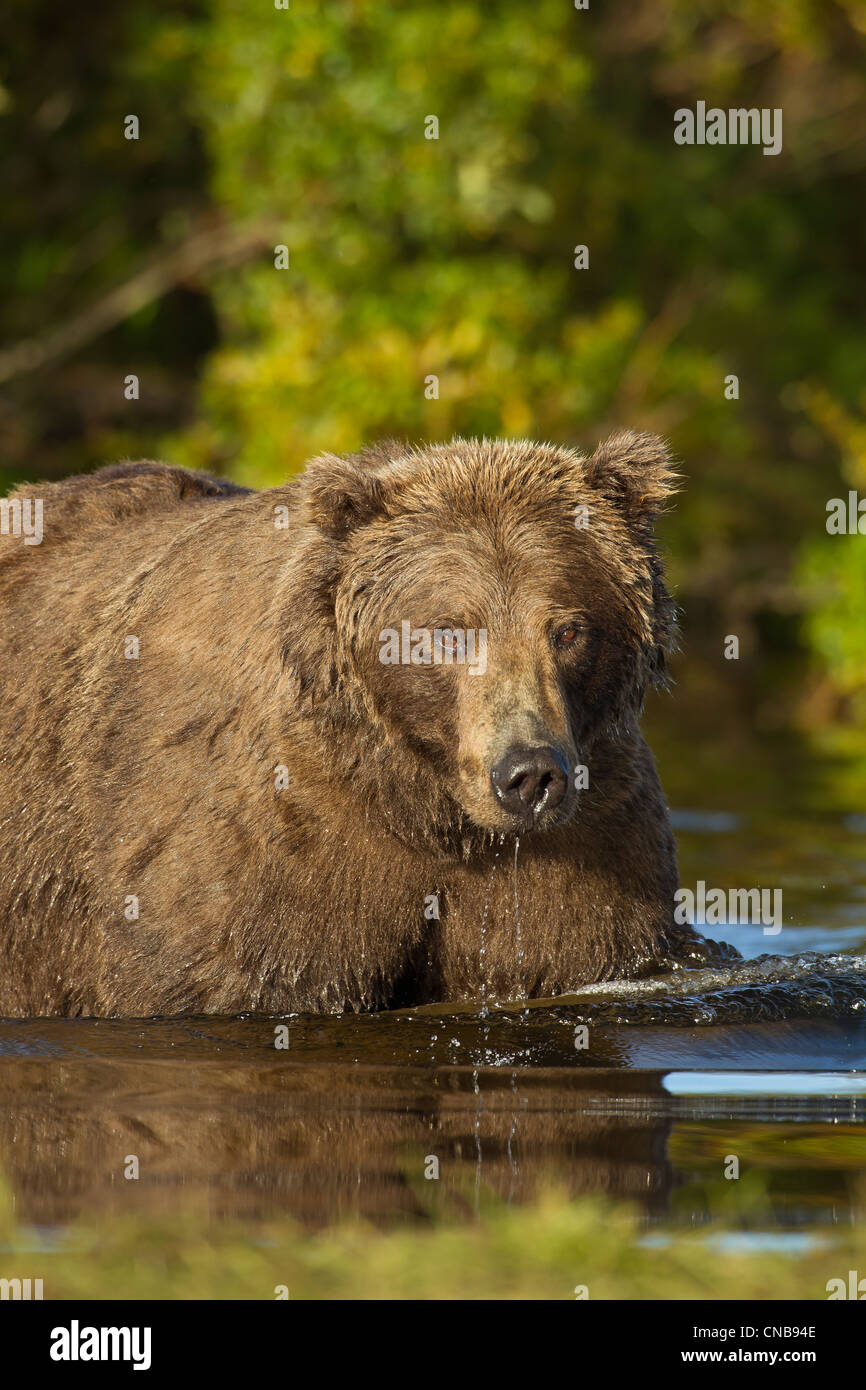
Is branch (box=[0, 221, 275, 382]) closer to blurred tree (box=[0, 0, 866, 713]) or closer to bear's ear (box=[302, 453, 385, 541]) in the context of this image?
blurred tree (box=[0, 0, 866, 713])

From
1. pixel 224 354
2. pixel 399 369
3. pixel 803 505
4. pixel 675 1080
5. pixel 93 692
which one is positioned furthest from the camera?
pixel 803 505

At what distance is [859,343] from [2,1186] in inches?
724

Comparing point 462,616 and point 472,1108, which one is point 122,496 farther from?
point 472,1108

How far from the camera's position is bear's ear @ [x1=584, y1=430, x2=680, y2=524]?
6.76 m

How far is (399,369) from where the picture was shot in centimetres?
1688

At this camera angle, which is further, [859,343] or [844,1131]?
[859,343]

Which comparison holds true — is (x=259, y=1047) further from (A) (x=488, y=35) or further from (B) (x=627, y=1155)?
(A) (x=488, y=35)

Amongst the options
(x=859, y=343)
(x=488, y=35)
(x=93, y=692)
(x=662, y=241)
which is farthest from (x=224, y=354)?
(x=93, y=692)

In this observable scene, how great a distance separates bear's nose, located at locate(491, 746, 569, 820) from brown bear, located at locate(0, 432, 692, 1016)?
0.24ft

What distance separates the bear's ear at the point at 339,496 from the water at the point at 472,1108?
116 cm

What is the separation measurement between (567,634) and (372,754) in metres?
0.69

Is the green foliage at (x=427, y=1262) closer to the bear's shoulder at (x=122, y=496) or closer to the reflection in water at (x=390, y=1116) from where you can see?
the reflection in water at (x=390, y=1116)

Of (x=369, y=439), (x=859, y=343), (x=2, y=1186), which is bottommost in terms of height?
(x=2, y=1186)

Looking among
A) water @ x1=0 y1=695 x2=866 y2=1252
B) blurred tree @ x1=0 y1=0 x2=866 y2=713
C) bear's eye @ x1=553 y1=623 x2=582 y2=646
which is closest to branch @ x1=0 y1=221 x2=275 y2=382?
blurred tree @ x1=0 y1=0 x2=866 y2=713
